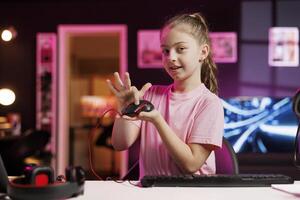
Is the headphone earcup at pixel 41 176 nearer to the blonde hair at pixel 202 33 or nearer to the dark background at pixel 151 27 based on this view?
the blonde hair at pixel 202 33

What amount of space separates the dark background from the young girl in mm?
3061

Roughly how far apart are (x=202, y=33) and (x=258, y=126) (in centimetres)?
295

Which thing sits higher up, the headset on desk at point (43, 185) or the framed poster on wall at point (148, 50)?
the framed poster on wall at point (148, 50)

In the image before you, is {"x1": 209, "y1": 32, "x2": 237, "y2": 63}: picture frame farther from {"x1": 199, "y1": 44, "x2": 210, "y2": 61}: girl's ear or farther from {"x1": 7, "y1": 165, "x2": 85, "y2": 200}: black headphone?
{"x1": 7, "y1": 165, "x2": 85, "y2": 200}: black headphone

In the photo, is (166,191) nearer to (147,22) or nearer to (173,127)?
(173,127)

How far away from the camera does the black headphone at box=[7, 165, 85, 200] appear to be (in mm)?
963

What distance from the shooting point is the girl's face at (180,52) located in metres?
1.27

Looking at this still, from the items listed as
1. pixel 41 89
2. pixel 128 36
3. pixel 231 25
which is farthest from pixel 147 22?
pixel 41 89

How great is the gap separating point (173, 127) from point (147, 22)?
11.3 feet

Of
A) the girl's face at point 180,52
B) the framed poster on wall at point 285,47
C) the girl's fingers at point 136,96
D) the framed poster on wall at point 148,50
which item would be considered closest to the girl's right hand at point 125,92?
the girl's fingers at point 136,96

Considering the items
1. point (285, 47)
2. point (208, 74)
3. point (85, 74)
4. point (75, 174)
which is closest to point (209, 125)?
point (208, 74)

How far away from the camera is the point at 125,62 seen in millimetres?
4695

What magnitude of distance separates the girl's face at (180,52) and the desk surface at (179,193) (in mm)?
352

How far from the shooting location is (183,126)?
131 centimetres
